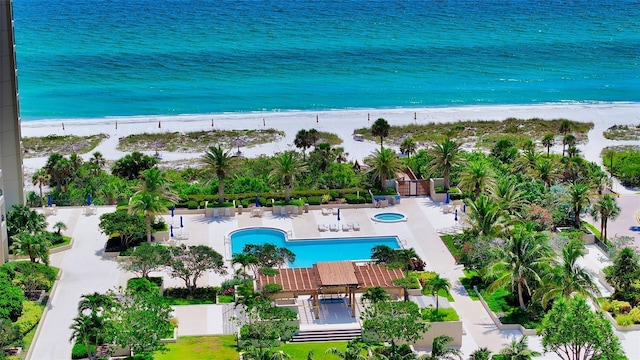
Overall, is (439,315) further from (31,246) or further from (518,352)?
(31,246)

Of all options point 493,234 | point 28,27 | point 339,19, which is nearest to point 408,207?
point 493,234

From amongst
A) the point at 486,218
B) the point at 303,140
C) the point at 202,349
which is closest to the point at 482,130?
the point at 303,140

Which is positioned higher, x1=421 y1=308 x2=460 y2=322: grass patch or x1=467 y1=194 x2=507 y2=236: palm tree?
x1=467 y1=194 x2=507 y2=236: palm tree

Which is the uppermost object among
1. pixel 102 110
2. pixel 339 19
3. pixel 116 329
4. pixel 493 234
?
pixel 339 19

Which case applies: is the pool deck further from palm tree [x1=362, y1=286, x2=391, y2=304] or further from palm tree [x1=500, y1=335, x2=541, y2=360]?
palm tree [x1=500, y1=335, x2=541, y2=360]

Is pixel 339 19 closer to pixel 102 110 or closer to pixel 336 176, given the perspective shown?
pixel 102 110

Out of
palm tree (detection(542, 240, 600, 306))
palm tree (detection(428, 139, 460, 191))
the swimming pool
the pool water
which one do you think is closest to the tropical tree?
palm tree (detection(542, 240, 600, 306))
